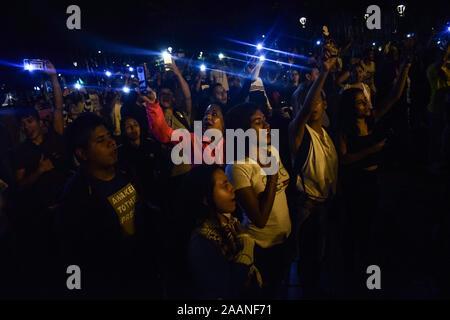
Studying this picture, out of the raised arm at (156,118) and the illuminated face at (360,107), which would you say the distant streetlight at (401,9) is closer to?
the illuminated face at (360,107)

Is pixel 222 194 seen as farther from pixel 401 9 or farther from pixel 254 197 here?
pixel 401 9

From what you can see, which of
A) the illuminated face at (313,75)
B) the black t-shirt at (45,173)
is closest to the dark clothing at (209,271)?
the black t-shirt at (45,173)

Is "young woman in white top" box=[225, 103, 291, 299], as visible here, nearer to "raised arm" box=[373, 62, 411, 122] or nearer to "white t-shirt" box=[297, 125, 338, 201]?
"white t-shirt" box=[297, 125, 338, 201]

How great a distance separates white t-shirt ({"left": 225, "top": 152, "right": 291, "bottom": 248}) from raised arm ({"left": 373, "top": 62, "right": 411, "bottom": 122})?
1547 millimetres

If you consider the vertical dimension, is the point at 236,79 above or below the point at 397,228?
above

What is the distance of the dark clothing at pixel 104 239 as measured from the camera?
1.78 metres

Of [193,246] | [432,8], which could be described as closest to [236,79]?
[193,246]

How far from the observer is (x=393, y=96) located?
3.23 meters

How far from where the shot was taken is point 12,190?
252cm

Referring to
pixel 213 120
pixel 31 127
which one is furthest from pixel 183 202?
pixel 31 127

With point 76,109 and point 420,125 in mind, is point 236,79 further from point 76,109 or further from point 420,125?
point 420,125

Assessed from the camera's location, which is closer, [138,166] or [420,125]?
[138,166]
